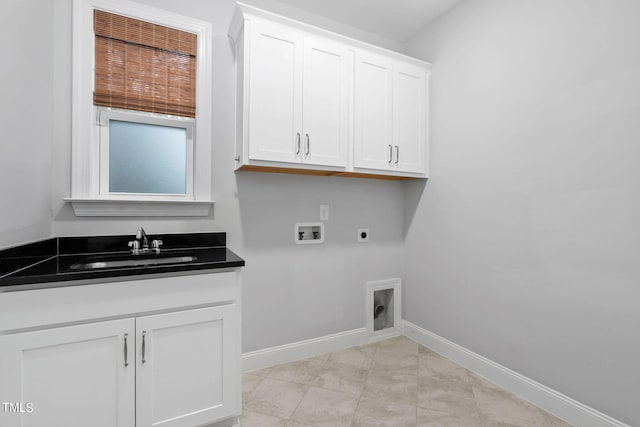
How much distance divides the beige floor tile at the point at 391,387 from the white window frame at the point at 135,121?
1750 mm

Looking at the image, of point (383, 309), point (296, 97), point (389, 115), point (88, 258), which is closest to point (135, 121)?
point (88, 258)

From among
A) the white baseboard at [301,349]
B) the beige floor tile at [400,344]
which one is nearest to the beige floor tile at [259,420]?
the white baseboard at [301,349]

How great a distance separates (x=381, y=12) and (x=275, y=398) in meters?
2.93

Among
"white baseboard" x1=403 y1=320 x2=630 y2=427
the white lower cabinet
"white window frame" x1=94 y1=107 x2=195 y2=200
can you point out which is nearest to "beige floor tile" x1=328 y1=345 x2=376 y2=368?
"white baseboard" x1=403 y1=320 x2=630 y2=427

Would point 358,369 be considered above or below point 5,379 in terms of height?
Result: below

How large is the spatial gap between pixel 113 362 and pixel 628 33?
2.86 m

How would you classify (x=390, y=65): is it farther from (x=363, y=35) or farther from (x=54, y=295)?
(x=54, y=295)

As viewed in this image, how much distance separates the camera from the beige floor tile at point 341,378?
1.97 m

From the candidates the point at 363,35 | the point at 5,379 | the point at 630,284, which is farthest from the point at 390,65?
the point at 5,379

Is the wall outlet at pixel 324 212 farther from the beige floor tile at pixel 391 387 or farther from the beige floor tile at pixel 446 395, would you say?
the beige floor tile at pixel 446 395

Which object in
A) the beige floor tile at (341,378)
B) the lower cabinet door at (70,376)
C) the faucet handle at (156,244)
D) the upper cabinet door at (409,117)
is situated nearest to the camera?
the lower cabinet door at (70,376)

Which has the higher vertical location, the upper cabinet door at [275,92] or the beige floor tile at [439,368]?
the upper cabinet door at [275,92]

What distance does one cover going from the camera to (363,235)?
267 cm

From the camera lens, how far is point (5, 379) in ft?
3.69
